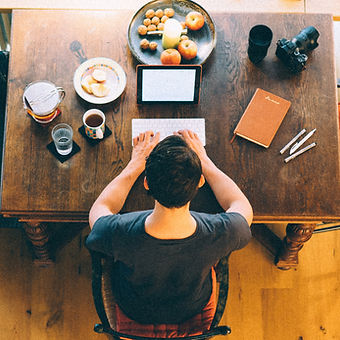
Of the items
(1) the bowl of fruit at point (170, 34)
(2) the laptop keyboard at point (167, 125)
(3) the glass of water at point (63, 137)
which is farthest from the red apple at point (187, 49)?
(3) the glass of water at point (63, 137)

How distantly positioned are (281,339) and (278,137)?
43.7 inches

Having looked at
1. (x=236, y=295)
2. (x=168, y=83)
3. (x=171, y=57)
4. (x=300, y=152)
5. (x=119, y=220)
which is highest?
(x=171, y=57)

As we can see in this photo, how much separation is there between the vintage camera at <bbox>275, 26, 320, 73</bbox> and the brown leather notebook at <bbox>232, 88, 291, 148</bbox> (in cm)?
15

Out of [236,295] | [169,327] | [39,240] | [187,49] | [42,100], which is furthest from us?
[236,295]

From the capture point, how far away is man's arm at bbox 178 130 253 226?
58.9 inches

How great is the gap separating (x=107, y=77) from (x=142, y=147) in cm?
33

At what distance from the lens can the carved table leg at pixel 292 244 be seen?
190cm

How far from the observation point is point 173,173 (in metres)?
1.16

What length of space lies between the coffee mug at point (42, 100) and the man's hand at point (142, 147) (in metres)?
0.33

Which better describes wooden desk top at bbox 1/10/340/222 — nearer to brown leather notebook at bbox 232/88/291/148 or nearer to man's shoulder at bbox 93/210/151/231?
brown leather notebook at bbox 232/88/291/148

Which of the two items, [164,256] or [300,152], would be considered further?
[300,152]

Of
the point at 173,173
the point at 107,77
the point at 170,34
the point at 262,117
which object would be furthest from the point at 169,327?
the point at 170,34

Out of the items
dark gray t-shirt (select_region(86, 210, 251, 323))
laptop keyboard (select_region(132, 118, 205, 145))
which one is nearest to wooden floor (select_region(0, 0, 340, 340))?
Result: laptop keyboard (select_region(132, 118, 205, 145))

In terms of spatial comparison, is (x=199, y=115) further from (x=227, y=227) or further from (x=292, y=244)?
(x=292, y=244)
